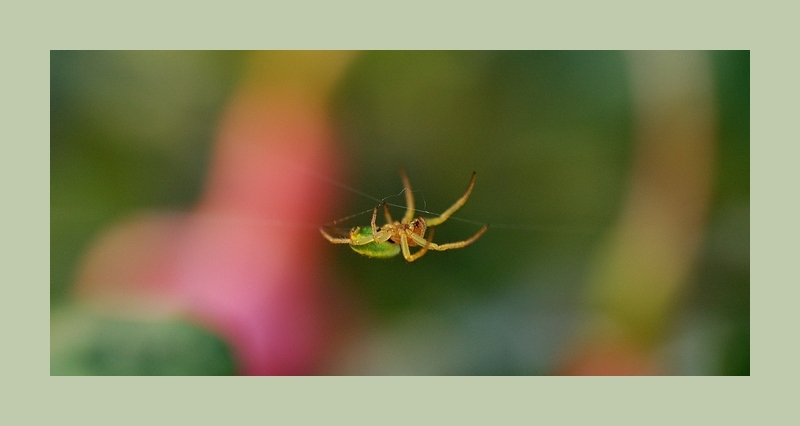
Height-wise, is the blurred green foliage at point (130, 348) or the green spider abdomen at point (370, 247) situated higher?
the green spider abdomen at point (370, 247)

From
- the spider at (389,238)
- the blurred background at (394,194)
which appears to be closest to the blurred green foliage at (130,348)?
the blurred background at (394,194)

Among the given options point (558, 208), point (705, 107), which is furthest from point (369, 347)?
point (705, 107)

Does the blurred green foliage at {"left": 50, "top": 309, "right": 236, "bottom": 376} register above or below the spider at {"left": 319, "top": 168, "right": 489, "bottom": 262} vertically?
below

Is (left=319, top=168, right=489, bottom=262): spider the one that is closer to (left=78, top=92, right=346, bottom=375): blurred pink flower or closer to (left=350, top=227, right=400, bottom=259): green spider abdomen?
(left=350, top=227, right=400, bottom=259): green spider abdomen

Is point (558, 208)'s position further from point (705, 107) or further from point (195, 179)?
point (195, 179)

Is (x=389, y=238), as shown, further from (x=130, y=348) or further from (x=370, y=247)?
(x=130, y=348)

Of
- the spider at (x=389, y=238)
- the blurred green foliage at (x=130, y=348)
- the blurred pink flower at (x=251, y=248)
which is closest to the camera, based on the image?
the spider at (x=389, y=238)

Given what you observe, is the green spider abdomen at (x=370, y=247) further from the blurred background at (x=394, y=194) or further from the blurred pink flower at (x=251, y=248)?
the blurred pink flower at (x=251, y=248)

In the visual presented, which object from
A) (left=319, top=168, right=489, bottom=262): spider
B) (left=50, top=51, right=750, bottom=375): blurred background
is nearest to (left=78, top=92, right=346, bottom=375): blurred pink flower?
(left=50, top=51, right=750, bottom=375): blurred background

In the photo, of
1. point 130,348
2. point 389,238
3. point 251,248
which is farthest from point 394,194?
point 130,348
